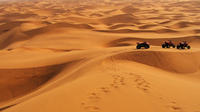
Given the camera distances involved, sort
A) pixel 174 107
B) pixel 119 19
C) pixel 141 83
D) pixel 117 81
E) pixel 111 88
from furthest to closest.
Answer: pixel 119 19
pixel 117 81
pixel 141 83
pixel 111 88
pixel 174 107

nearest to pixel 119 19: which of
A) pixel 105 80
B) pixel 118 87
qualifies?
pixel 105 80

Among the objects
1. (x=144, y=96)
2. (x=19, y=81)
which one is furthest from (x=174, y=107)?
(x=19, y=81)

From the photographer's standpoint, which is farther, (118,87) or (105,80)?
(105,80)

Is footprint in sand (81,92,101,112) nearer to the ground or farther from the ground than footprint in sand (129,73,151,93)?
nearer to the ground

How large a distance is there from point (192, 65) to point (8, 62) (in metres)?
7.70

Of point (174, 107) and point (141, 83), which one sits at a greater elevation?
point (141, 83)

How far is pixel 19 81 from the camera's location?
7789mm

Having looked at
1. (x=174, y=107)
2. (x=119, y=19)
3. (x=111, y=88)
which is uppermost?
(x=119, y=19)

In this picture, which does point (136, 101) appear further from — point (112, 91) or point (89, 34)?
point (89, 34)

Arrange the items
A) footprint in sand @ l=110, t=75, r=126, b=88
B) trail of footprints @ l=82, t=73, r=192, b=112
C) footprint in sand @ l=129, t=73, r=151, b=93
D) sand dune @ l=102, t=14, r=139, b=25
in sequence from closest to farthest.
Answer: trail of footprints @ l=82, t=73, r=192, b=112 → footprint in sand @ l=129, t=73, r=151, b=93 → footprint in sand @ l=110, t=75, r=126, b=88 → sand dune @ l=102, t=14, r=139, b=25

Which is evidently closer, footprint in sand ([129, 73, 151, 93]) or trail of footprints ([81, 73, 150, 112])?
trail of footprints ([81, 73, 150, 112])

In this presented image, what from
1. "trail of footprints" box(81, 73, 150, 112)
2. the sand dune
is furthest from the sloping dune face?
the sand dune

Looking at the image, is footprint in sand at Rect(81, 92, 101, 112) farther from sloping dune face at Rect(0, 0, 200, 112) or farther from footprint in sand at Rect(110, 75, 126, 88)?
footprint in sand at Rect(110, 75, 126, 88)

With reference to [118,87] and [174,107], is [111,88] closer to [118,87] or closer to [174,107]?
[118,87]
